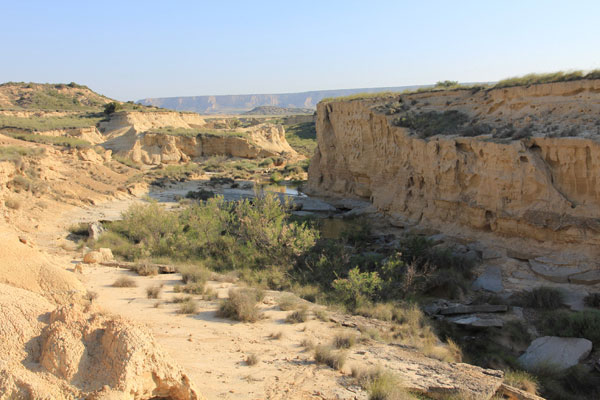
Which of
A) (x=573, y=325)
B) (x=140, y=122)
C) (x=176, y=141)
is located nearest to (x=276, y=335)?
(x=573, y=325)

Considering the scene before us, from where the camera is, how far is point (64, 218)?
52.4 feet

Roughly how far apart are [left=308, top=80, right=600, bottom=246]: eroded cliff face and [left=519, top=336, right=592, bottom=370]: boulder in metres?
4.88

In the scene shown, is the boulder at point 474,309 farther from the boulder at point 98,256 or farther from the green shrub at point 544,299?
the boulder at point 98,256

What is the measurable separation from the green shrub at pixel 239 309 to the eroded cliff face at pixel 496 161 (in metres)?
9.44

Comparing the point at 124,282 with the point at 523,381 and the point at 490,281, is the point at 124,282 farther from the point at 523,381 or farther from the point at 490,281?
the point at 490,281

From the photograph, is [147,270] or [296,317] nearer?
[296,317]

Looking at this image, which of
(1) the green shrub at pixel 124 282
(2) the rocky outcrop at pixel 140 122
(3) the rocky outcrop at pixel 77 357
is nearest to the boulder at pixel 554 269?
(1) the green shrub at pixel 124 282

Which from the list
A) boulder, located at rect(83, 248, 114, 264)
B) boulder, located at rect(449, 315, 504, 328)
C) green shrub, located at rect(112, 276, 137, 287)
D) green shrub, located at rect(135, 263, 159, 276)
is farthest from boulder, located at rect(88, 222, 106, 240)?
boulder, located at rect(449, 315, 504, 328)

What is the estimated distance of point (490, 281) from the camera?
12.4m

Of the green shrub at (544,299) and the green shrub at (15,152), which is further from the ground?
the green shrub at (15,152)

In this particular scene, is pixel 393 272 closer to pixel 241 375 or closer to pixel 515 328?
pixel 515 328

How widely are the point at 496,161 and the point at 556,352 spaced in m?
7.64

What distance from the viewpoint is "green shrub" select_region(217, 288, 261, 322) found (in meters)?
8.09

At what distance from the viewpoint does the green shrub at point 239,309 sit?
8094 millimetres
